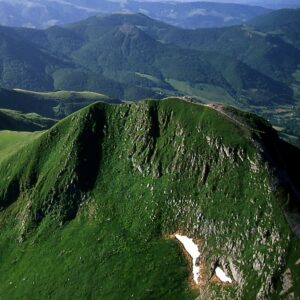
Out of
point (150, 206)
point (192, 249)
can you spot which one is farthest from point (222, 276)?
point (150, 206)

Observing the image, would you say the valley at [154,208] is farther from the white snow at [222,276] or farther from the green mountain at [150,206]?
the white snow at [222,276]

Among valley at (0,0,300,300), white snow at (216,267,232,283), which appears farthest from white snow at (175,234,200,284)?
white snow at (216,267,232,283)

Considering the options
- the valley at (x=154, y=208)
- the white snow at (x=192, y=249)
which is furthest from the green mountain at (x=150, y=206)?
the white snow at (x=192, y=249)

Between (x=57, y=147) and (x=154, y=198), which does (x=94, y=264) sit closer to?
(x=154, y=198)

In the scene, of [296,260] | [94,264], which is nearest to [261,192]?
[296,260]

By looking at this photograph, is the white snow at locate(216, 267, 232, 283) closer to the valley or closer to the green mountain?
the valley

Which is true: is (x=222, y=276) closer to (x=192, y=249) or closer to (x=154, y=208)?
(x=192, y=249)
